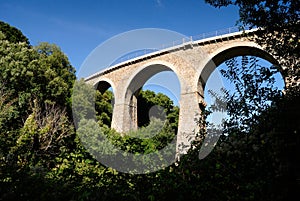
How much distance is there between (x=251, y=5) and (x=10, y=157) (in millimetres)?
2977

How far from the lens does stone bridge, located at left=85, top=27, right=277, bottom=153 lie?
1322cm

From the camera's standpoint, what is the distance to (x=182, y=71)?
573 inches

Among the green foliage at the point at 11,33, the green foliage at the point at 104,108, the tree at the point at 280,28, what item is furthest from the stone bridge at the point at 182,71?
the tree at the point at 280,28

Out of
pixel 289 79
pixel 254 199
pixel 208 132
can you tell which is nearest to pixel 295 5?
pixel 289 79

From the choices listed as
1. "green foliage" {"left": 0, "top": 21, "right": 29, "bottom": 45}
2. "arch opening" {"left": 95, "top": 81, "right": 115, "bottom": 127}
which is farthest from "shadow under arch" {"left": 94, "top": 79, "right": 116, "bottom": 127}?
"green foliage" {"left": 0, "top": 21, "right": 29, "bottom": 45}

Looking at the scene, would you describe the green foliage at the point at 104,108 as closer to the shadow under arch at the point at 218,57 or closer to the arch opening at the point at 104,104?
the arch opening at the point at 104,104

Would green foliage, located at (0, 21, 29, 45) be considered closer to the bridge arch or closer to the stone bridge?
the stone bridge

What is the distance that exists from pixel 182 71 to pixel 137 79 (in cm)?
375

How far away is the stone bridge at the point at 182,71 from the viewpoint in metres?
13.2

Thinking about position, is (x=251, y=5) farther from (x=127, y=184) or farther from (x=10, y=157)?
(x=10, y=157)

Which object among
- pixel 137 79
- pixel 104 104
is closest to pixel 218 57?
pixel 137 79

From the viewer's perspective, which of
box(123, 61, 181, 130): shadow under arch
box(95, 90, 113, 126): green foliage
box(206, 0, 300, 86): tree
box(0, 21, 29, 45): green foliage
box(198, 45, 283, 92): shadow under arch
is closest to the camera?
box(206, 0, 300, 86): tree

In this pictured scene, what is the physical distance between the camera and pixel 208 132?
302cm

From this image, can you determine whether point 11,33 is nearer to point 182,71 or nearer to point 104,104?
point 104,104
